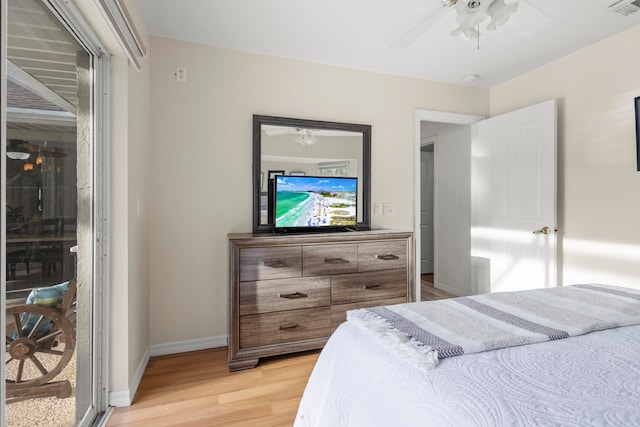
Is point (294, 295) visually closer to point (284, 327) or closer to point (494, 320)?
point (284, 327)

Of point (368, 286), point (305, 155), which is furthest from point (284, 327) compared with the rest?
point (305, 155)

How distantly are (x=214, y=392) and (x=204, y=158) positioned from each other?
1.67 meters

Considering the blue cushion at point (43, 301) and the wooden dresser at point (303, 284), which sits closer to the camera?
the blue cushion at point (43, 301)

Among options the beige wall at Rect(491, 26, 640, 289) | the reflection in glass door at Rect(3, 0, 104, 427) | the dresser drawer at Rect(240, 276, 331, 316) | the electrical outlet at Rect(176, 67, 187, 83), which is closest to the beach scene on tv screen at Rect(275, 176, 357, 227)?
the dresser drawer at Rect(240, 276, 331, 316)

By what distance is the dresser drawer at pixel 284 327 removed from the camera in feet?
7.68

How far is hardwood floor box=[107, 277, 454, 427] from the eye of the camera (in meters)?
1.80

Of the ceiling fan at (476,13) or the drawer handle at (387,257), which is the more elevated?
the ceiling fan at (476,13)

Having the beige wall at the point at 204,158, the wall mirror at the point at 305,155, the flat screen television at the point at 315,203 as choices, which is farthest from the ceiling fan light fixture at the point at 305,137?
the flat screen television at the point at 315,203

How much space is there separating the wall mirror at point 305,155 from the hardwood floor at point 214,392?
1.06 m

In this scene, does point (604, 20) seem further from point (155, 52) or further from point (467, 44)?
point (155, 52)

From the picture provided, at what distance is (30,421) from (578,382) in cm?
174

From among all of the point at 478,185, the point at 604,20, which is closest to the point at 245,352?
the point at 478,185

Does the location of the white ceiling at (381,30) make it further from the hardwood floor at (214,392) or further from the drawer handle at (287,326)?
the hardwood floor at (214,392)

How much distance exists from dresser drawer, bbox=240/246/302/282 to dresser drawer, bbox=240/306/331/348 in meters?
0.28
